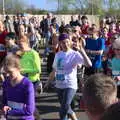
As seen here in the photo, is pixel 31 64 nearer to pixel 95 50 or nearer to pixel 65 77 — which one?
pixel 65 77

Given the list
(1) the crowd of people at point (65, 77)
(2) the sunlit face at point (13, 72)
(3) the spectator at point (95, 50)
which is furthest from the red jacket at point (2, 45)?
(2) the sunlit face at point (13, 72)

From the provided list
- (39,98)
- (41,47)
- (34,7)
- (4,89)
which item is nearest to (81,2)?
(34,7)

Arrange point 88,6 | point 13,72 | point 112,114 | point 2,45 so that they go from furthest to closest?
point 88,6 → point 2,45 → point 13,72 → point 112,114

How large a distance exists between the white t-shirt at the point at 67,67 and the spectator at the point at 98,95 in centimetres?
432

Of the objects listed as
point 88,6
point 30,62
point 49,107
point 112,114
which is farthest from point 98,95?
point 88,6

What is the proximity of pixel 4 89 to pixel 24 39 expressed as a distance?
240 cm

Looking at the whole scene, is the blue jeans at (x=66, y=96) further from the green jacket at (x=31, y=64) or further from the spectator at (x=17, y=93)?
the spectator at (x=17, y=93)

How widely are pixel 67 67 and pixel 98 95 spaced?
4.61m

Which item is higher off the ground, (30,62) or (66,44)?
(66,44)

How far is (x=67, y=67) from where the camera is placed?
23.7 feet

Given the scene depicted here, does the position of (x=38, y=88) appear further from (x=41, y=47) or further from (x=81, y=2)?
(x=81, y=2)

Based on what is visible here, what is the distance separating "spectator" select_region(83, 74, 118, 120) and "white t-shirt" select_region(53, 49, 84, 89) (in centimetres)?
432

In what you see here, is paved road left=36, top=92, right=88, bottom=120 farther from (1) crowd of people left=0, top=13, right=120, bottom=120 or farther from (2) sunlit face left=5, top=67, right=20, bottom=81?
(2) sunlit face left=5, top=67, right=20, bottom=81

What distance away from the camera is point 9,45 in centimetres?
906
